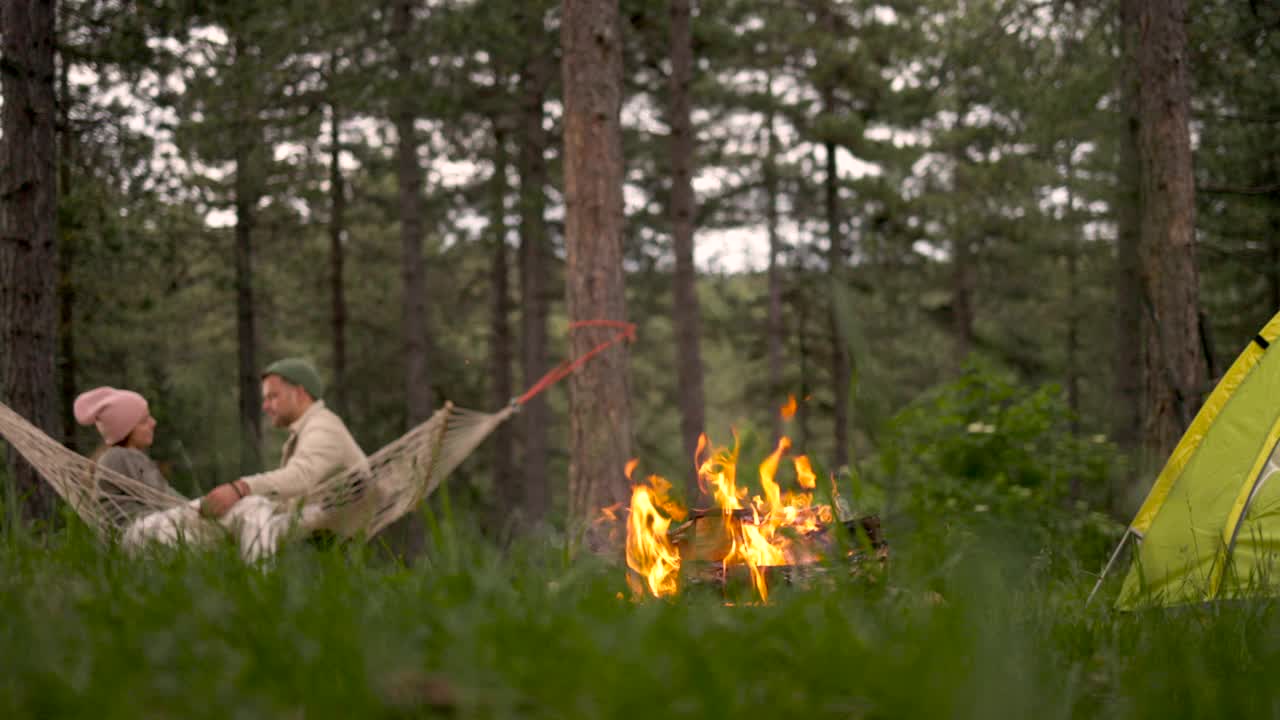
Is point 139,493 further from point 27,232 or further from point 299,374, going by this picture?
point 27,232

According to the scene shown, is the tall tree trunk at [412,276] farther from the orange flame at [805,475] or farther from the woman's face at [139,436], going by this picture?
the orange flame at [805,475]

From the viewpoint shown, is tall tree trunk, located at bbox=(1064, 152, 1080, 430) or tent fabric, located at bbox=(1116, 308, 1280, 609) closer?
tent fabric, located at bbox=(1116, 308, 1280, 609)

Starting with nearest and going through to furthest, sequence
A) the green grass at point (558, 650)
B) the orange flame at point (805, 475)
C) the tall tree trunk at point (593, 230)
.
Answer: the green grass at point (558, 650) → the orange flame at point (805, 475) → the tall tree trunk at point (593, 230)

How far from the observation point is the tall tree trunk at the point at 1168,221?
6.54m

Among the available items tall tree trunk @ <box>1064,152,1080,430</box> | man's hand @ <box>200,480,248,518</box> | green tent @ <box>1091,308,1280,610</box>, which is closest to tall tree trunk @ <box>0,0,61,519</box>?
man's hand @ <box>200,480,248,518</box>

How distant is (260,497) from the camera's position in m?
4.26

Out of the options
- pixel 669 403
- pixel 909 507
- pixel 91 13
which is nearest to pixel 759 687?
pixel 909 507

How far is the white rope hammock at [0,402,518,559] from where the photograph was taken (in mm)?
3771

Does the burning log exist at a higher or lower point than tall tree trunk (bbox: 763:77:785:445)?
lower

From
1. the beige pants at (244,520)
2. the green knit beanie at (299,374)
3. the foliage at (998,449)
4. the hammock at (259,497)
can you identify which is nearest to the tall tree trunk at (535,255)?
the foliage at (998,449)

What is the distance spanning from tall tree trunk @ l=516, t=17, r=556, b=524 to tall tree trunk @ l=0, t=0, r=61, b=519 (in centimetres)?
729

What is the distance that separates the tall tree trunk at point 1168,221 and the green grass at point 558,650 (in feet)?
15.5

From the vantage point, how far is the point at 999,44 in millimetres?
8539

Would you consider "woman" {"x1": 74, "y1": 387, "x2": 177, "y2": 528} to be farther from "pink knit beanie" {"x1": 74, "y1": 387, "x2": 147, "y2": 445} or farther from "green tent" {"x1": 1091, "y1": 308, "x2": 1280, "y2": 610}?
"green tent" {"x1": 1091, "y1": 308, "x2": 1280, "y2": 610}
